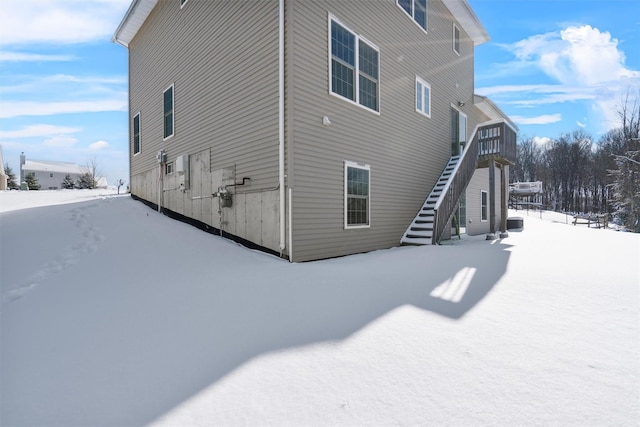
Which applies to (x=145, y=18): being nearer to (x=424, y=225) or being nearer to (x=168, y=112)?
(x=168, y=112)

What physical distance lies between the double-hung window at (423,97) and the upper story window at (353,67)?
248 centimetres

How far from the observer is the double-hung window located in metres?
10.3

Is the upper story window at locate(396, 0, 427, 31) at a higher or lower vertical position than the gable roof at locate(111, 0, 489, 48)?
lower

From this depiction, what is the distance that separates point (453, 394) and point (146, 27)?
14.6 metres

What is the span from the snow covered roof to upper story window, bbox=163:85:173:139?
162 feet

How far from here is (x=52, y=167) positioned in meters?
48.7

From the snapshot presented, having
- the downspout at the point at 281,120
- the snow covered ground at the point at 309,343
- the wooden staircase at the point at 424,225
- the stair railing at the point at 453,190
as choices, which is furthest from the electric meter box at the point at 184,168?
the stair railing at the point at 453,190

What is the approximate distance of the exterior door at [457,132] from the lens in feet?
42.0

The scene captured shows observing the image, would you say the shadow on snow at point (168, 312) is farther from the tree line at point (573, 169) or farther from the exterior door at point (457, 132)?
the tree line at point (573, 169)

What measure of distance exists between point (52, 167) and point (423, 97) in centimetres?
5817

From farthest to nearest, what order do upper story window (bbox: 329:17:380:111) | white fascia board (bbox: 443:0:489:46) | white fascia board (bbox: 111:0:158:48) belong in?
white fascia board (bbox: 443:0:489:46) < white fascia board (bbox: 111:0:158:48) < upper story window (bbox: 329:17:380:111)

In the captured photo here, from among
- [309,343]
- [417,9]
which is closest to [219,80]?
[417,9]

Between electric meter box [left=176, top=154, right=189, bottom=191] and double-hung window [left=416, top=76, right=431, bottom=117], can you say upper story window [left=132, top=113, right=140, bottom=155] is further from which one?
double-hung window [left=416, top=76, right=431, bottom=117]

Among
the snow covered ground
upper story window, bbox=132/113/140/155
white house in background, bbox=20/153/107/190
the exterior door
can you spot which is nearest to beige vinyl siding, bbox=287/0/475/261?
the exterior door
